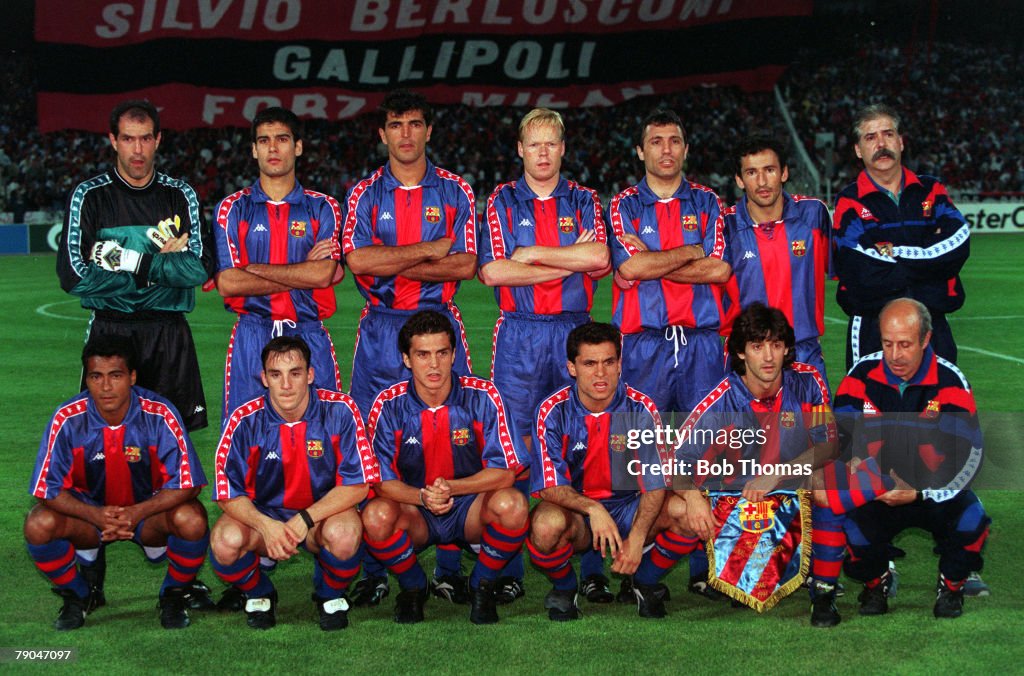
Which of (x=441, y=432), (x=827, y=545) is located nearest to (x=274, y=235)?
(x=441, y=432)

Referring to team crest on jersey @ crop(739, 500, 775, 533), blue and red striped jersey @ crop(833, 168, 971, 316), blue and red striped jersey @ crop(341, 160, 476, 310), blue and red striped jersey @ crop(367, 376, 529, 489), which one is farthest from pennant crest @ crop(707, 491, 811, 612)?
blue and red striped jersey @ crop(341, 160, 476, 310)

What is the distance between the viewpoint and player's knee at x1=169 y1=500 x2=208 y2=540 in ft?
16.9

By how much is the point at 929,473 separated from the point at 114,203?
400 centimetres

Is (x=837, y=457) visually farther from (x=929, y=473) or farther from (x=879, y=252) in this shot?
(x=879, y=252)

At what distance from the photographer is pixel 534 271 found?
5855 millimetres

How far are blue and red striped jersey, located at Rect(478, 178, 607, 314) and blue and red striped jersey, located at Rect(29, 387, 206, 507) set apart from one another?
173 centimetres

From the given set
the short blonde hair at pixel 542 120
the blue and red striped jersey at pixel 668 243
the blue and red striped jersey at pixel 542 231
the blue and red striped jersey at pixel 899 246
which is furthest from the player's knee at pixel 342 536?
the blue and red striped jersey at pixel 899 246

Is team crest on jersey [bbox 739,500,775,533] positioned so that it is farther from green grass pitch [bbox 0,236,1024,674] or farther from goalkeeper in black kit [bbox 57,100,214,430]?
goalkeeper in black kit [bbox 57,100,214,430]

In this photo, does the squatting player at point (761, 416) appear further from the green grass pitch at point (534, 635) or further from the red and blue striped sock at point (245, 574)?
the red and blue striped sock at point (245, 574)

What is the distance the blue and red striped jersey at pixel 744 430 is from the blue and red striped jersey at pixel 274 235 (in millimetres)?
2008

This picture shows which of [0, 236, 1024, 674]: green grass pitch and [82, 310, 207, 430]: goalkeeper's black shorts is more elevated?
[82, 310, 207, 430]: goalkeeper's black shorts

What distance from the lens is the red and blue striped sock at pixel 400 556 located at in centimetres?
512

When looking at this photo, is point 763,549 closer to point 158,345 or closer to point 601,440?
point 601,440

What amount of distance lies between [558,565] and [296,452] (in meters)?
1.25
